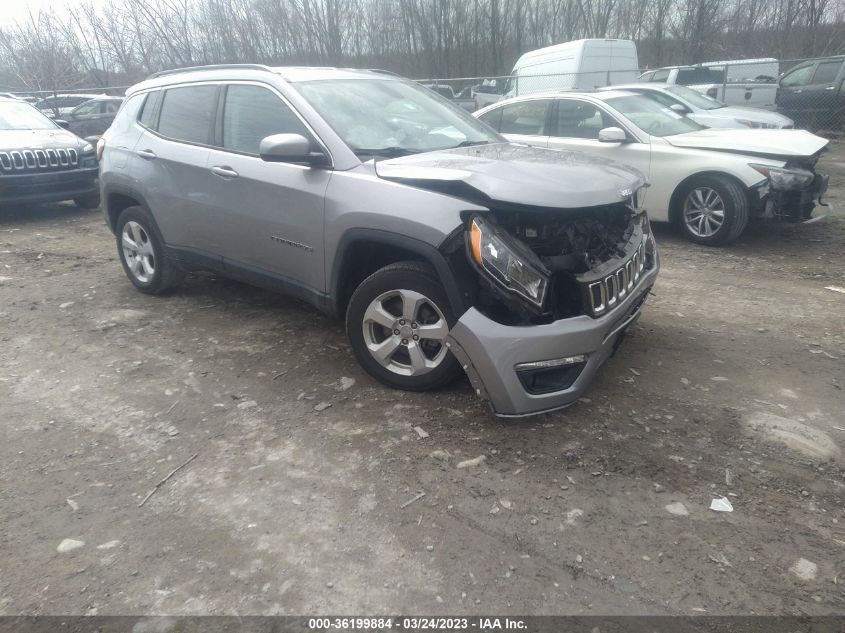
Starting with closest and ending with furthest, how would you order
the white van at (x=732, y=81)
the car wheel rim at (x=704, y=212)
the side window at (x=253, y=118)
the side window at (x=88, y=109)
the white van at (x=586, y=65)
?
the side window at (x=253, y=118) → the car wheel rim at (x=704, y=212) → the white van at (x=586, y=65) → the white van at (x=732, y=81) → the side window at (x=88, y=109)

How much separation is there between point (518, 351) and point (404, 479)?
2.61 ft

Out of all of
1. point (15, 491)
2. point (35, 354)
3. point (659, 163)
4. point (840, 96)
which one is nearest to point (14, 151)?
point (35, 354)

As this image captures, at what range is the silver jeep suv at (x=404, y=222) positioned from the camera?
121 inches

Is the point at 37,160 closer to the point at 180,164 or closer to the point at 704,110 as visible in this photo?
the point at 180,164

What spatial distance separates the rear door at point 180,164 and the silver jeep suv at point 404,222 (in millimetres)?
14

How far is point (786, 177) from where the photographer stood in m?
6.38

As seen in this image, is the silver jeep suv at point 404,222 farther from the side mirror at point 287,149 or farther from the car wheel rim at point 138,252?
the car wheel rim at point 138,252

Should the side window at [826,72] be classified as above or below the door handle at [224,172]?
above

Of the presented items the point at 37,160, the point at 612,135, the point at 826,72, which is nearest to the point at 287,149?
the point at 612,135

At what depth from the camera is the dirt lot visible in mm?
2314

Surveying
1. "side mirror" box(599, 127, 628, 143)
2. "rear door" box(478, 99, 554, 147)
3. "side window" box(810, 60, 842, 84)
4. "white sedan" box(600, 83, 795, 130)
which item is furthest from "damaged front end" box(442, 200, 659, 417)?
"side window" box(810, 60, 842, 84)

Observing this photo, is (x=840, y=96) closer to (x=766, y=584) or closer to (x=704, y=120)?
(x=704, y=120)

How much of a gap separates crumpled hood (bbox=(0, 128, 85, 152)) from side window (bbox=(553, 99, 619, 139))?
695 centimetres

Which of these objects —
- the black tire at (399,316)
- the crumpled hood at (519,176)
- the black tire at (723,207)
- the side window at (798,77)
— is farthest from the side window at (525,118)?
the side window at (798,77)
